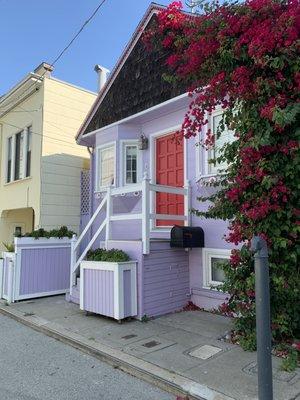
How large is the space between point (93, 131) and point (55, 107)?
7.61 ft

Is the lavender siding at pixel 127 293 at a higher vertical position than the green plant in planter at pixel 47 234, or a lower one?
lower

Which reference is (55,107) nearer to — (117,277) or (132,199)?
(132,199)

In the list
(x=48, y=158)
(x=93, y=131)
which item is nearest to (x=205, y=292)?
(x=93, y=131)

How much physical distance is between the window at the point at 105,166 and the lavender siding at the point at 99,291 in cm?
354

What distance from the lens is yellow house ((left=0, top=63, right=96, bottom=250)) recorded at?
36.4 ft

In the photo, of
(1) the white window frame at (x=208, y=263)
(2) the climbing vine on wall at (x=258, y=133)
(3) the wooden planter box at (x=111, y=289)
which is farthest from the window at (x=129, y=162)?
(2) the climbing vine on wall at (x=258, y=133)

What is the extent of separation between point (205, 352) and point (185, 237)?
7.98 feet

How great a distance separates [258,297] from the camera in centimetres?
281

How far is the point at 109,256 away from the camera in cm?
654

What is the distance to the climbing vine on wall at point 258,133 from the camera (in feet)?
14.1

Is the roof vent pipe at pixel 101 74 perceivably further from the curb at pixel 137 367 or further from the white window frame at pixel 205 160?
the curb at pixel 137 367

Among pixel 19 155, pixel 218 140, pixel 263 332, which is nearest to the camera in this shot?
pixel 263 332

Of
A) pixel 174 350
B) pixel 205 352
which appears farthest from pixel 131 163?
pixel 205 352

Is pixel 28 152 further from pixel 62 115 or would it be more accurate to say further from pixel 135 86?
pixel 135 86
